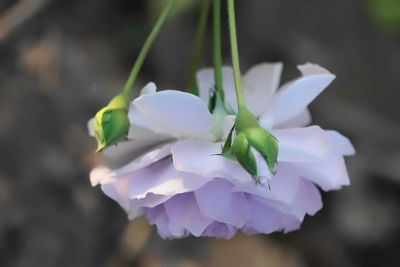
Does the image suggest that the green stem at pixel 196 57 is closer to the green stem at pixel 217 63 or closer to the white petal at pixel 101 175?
the green stem at pixel 217 63

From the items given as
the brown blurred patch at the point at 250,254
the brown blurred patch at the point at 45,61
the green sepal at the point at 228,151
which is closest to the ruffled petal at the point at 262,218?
the green sepal at the point at 228,151

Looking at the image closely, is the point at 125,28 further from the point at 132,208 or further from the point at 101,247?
the point at 132,208

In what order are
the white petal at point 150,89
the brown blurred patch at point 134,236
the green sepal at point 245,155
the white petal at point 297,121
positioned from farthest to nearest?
the brown blurred patch at point 134,236, the white petal at point 297,121, the white petal at point 150,89, the green sepal at point 245,155

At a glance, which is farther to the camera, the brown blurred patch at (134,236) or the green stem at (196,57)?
the brown blurred patch at (134,236)

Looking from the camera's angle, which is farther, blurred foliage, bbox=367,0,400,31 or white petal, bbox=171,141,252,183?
blurred foliage, bbox=367,0,400,31

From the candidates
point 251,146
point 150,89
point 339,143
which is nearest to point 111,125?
point 150,89

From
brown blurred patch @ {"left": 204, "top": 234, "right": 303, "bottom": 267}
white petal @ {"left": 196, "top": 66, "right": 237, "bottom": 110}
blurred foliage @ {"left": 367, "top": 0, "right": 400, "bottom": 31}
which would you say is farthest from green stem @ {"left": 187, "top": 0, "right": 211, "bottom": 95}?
brown blurred patch @ {"left": 204, "top": 234, "right": 303, "bottom": 267}

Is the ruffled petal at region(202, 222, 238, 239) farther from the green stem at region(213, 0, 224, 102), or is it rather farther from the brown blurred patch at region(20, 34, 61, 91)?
the brown blurred patch at region(20, 34, 61, 91)
